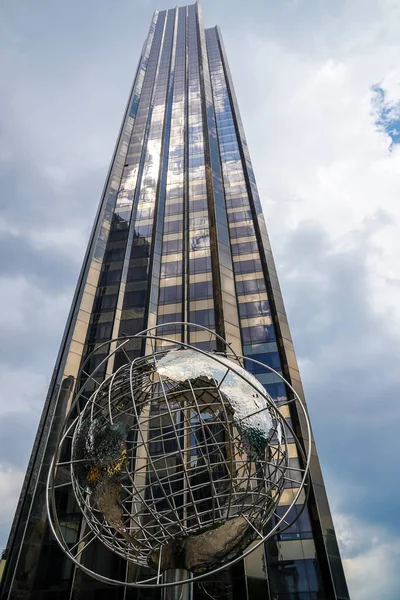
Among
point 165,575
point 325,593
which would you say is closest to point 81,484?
point 165,575

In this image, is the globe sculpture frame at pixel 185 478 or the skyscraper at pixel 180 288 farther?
A: the skyscraper at pixel 180 288

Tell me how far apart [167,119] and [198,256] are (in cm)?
2759

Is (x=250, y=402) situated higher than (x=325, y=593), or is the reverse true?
(x=250, y=402)

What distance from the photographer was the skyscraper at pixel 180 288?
831 inches

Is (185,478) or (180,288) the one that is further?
(180,288)

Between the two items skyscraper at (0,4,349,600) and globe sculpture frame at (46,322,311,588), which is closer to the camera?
globe sculpture frame at (46,322,311,588)

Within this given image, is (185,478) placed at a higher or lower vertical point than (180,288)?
lower

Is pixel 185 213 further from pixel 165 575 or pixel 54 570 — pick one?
pixel 165 575

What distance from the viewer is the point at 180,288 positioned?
34156 millimetres

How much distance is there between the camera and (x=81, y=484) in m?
9.30

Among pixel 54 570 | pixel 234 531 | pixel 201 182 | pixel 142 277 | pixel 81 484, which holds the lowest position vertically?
pixel 234 531

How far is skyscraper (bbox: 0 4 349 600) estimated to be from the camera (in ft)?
69.3

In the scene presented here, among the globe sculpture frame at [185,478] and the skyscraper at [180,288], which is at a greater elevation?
the skyscraper at [180,288]

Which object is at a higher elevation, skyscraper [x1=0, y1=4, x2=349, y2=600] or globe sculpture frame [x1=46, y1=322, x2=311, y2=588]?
skyscraper [x1=0, y1=4, x2=349, y2=600]
